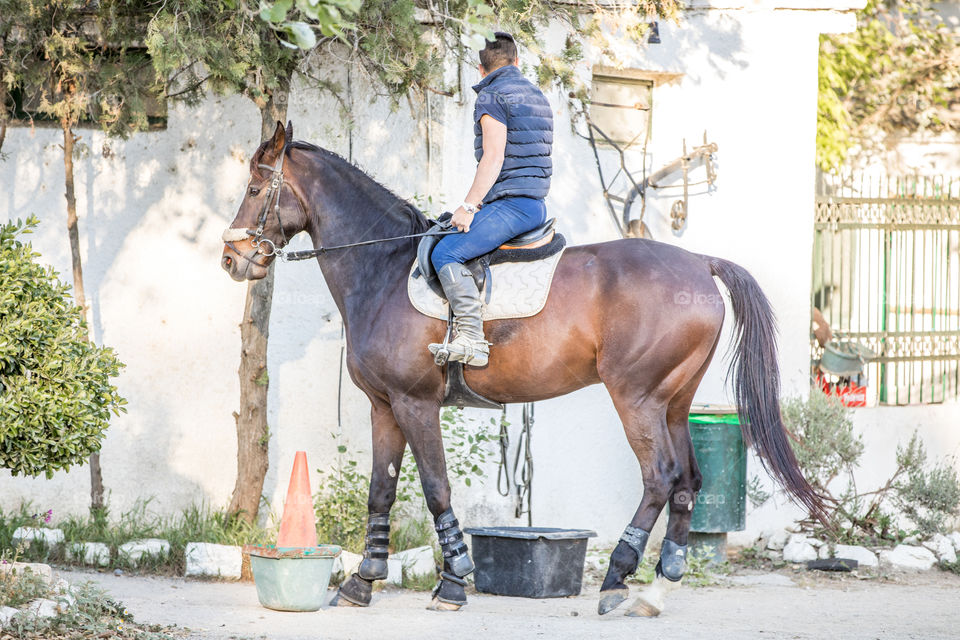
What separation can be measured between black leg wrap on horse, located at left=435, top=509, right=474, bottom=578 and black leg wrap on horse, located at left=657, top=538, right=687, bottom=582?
1.09 metres

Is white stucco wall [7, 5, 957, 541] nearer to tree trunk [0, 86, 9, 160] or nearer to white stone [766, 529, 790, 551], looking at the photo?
tree trunk [0, 86, 9, 160]

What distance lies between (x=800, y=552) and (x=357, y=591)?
3699 millimetres

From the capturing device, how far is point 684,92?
8445 mm

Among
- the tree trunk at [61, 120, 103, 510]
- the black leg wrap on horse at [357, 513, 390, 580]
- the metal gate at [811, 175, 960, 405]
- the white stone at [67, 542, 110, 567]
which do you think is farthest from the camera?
the metal gate at [811, 175, 960, 405]

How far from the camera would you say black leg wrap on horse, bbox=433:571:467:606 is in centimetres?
595

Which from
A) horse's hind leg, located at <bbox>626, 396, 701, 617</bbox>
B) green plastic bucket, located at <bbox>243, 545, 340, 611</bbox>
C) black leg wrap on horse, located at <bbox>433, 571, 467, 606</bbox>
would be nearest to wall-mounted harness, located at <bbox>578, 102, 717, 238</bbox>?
horse's hind leg, located at <bbox>626, 396, 701, 617</bbox>

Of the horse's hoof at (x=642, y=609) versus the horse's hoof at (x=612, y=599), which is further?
the horse's hoof at (x=642, y=609)

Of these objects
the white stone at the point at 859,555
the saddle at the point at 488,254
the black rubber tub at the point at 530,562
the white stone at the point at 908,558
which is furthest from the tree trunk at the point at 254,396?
the white stone at the point at 908,558

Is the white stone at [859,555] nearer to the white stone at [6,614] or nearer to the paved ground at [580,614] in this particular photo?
the paved ground at [580,614]

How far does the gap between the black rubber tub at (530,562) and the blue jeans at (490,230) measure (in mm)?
2018

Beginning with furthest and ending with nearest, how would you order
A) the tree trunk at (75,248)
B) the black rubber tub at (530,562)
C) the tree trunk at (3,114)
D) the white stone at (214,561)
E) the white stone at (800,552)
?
the white stone at (800,552), the tree trunk at (75,248), the tree trunk at (3,114), the white stone at (214,561), the black rubber tub at (530,562)

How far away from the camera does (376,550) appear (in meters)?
6.11

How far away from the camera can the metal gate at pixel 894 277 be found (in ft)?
31.0

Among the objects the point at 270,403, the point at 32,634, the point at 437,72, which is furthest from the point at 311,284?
the point at 32,634
